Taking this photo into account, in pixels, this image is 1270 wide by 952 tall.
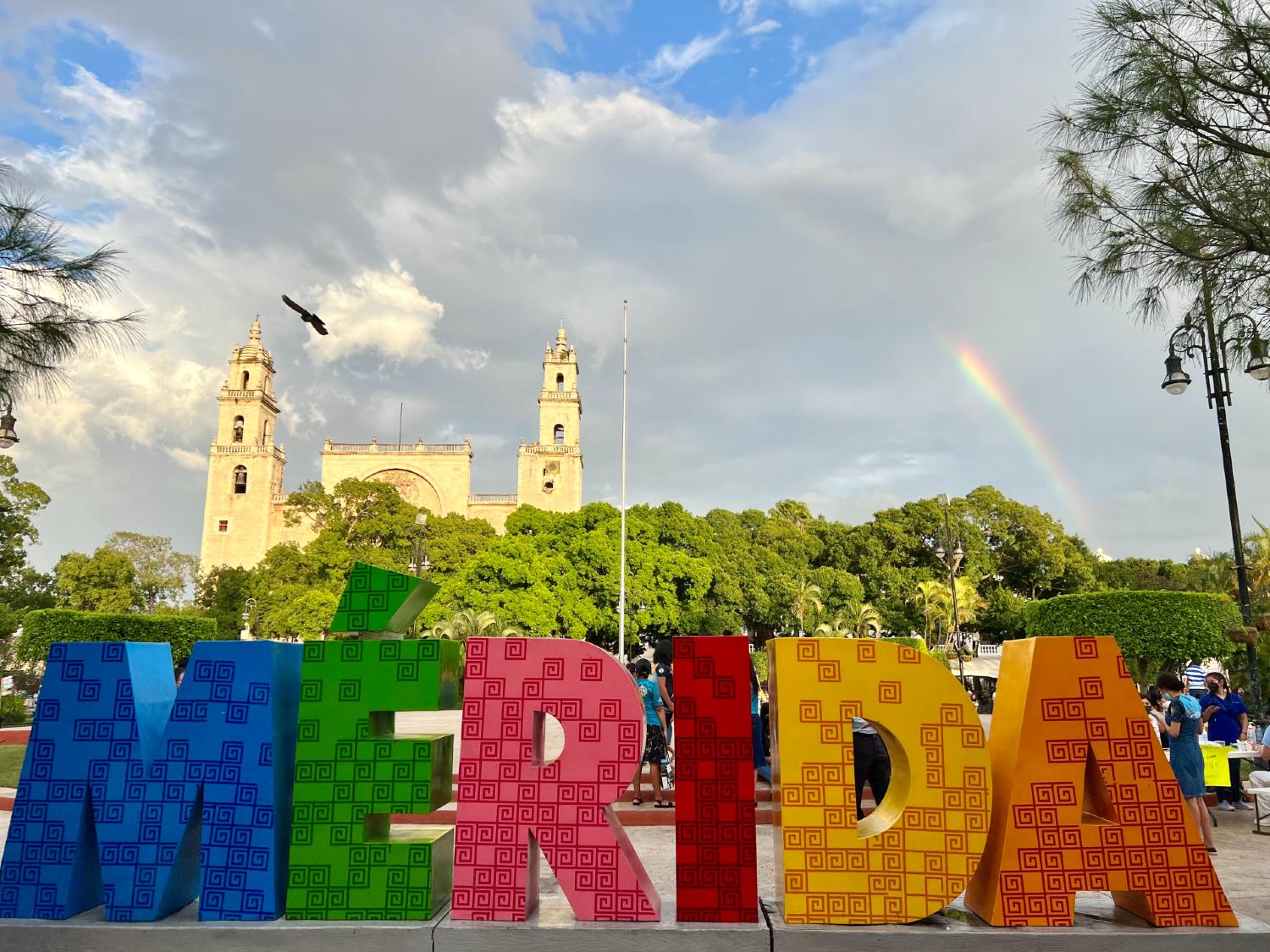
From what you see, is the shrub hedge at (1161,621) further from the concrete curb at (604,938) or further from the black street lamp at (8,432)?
the black street lamp at (8,432)

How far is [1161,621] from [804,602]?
20291 millimetres

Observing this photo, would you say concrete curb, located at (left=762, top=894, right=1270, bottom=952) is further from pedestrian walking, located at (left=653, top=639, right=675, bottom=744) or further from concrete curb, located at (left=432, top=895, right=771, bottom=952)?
pedestrian walking, located at (left=653, top=639, right=675, bottom=744)

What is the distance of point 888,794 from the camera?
4.95 metres

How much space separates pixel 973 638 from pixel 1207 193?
127ft

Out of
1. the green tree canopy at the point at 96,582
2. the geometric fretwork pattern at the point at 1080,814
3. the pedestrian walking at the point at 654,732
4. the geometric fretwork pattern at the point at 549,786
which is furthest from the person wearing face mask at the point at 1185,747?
the green tree canopy at the point at 96,582

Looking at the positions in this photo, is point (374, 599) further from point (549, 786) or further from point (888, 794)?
point (888, 794)

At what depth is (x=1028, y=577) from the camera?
40625mm

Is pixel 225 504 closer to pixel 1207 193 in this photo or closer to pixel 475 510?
pixel 475 510

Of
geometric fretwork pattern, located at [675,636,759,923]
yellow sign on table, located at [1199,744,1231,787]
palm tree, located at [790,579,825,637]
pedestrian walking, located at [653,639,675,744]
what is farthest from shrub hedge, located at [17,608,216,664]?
palm tree, located at [790,579,825,637]

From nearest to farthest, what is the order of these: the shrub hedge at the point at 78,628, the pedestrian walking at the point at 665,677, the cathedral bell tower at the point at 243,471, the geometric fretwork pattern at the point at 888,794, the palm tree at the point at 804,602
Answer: the geometric fretwork pattern at the point at 888,794
the pedestrian walking at the point at 665,677
the shrub hedge at the point at 78,628
the palm tree at the point at 804,602
the cathedral bell tower at the point at 243,471

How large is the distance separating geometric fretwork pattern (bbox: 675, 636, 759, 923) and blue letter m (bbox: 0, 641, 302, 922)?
94.3 inches

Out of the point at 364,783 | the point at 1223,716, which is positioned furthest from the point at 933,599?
the point at 364,783

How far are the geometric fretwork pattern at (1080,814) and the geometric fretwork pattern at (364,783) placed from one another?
3321mm

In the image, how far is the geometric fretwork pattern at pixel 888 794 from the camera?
15.3 ft
